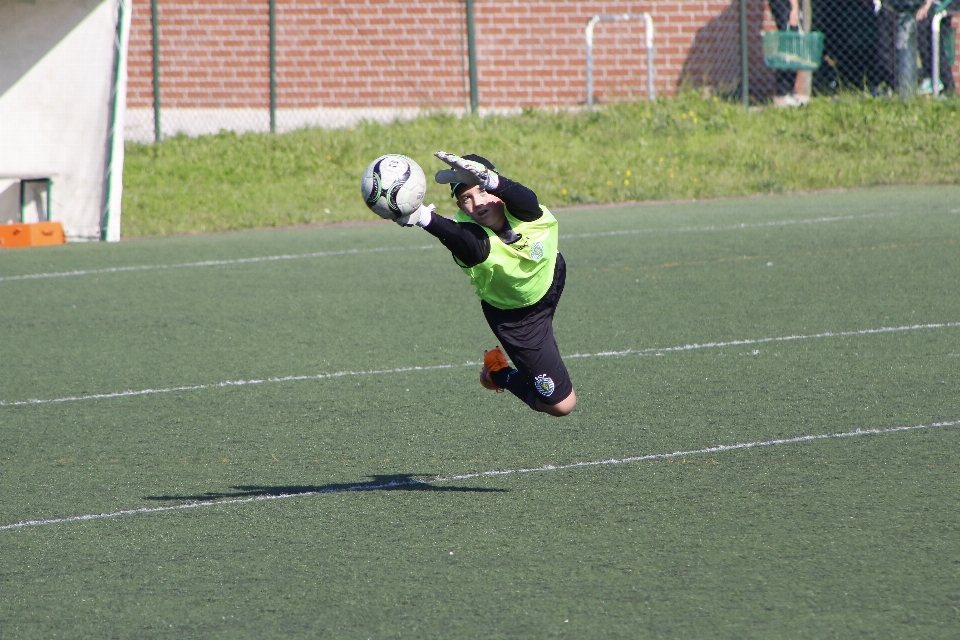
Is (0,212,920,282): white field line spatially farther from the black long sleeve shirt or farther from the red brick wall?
the black long sleeve shirt

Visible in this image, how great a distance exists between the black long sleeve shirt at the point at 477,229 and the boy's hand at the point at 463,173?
104mm

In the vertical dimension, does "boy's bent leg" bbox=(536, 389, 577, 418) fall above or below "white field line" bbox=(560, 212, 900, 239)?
below

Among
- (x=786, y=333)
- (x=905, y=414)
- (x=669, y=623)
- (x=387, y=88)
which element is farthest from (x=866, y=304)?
(x=387, y=88)

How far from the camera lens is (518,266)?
230 inches

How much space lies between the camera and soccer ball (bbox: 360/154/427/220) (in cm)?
524

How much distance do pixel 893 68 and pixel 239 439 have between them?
1611cm

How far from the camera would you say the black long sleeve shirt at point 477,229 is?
543 cm

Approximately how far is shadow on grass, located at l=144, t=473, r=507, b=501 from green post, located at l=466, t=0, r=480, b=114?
14.9 metres

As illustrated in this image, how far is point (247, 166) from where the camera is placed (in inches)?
742

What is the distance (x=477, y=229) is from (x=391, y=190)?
0.52 m

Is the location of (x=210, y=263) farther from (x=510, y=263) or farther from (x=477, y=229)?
(x=477, y=229)

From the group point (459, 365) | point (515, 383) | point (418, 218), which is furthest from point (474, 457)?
point (459, 365)

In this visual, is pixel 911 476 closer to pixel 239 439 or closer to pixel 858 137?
pixel 239 439

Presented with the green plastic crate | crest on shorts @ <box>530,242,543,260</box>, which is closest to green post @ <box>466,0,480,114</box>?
the green plastic crate
